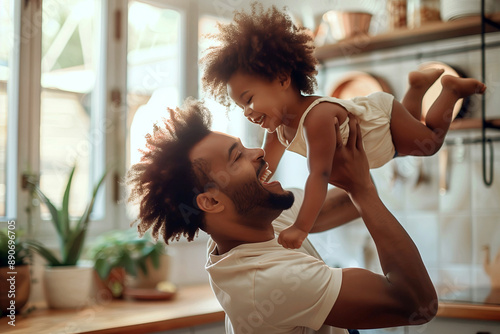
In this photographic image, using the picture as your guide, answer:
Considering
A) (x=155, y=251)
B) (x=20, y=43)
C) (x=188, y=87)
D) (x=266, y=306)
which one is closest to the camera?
(x=266, y=306)

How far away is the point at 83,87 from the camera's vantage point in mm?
2248

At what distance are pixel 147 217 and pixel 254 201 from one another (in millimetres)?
208

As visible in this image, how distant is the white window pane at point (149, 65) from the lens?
2.36 m

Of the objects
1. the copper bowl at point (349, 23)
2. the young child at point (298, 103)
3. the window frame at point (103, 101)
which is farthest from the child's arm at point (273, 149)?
the copper bowl at point (349, 23)

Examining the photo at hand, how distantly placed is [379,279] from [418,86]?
1.53 ft

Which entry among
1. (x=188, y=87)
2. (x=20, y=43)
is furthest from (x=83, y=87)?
(x=188, y=87)

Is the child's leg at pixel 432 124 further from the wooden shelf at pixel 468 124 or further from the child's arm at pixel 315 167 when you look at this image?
the wooden shelf at pixel 468 124

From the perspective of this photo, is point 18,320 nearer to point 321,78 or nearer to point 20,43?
point 20,43

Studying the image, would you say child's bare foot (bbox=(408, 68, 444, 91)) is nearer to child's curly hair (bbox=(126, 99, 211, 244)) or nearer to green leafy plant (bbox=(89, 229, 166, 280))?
child's curly hair (bbox=(126, 99, 211, 244))

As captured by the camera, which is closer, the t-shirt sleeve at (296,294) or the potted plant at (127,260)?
the t-shirt sleeve at (296,294)

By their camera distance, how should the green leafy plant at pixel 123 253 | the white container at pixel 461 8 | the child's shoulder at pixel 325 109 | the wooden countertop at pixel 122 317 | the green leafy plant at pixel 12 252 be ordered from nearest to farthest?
the child's shoulder at pixel 325 109
the wooden countertop at pixel 122 317
the green leafy plant at pixel 12 252
the green leafy plant at pixel 123 253
the white container at pixel 461 8

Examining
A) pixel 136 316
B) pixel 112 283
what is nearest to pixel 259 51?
pixel 136 316

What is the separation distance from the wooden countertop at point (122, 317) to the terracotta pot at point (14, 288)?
36 millimetres

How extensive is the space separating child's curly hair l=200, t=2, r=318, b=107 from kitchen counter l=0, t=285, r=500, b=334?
2.65 ft
